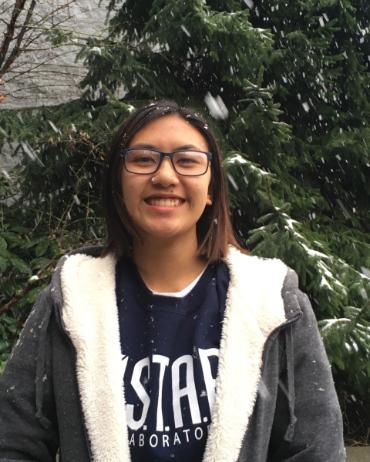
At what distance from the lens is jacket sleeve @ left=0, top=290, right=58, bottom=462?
141 centimetres

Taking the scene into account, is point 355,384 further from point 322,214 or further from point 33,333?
point 33,333

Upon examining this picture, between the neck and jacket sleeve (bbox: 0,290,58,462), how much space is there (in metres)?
0.29

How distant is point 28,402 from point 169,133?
734 millimetres

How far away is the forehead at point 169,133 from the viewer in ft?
4.86

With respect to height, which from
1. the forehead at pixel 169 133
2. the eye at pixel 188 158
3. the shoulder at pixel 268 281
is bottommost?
the shoulder at pixel 268 281

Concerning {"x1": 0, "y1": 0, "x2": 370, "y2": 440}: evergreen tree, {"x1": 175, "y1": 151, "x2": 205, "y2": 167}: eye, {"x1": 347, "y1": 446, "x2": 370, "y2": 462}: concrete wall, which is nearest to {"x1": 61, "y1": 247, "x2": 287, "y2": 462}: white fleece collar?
{"x1": 175, "y1": 151, "x2": 205, "y2": 167}: eye

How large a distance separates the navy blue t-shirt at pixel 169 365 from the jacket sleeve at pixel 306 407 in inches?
7.3

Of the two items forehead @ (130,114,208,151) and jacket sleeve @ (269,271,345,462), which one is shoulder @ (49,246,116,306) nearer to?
forehead @ (130,114,208,151)

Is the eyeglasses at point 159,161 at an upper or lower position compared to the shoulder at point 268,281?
upper

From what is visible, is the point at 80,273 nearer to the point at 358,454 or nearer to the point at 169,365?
the point at 169,365

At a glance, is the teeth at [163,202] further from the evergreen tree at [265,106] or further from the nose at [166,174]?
the evergreen tree at [265,106]

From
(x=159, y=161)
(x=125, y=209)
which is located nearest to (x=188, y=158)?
(x=159, y=161)

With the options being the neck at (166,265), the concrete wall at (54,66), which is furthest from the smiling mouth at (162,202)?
the concrete wall at (54,66)

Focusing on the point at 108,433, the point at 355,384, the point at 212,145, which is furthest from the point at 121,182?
the point at 355,384
